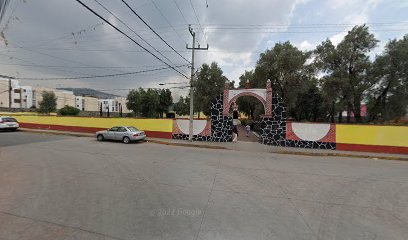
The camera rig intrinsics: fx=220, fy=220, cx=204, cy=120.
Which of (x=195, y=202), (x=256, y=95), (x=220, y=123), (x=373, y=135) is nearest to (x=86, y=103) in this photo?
(x=220, y=123)

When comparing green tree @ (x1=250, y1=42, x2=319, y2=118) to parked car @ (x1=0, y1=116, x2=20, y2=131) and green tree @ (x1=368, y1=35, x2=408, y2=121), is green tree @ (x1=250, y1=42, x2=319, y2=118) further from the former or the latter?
parked car @ (x1=0, y1=116, x2=20, y2=131)

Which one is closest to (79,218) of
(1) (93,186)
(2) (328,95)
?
(1) (93,186)

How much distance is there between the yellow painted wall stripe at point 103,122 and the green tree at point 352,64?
1603cm

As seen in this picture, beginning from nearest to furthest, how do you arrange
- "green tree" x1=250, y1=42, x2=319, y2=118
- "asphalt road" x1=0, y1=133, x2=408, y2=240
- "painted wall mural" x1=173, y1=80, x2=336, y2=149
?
"asphalt road" x1=0, y1=133, x2=408, y2=240
"painted wall mural" x1=173, y1=80, x2=336, y2=149
"green tree" x1=250, y1=42, x2=319, y2=118

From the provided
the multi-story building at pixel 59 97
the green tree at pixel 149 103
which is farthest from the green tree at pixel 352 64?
the multi-story building at pixel 59 97

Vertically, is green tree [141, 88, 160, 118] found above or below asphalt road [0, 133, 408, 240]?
above

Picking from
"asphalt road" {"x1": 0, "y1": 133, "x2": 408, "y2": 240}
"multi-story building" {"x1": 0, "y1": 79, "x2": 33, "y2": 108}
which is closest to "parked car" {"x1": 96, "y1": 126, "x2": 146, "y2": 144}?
"asphalt road" {"x1": 0, "y1": 133, "x2": 408, "y2": 240}

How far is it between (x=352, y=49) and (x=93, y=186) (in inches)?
935

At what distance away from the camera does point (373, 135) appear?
1473 centimetres

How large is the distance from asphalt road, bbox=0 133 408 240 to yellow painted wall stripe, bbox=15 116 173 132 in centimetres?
1025

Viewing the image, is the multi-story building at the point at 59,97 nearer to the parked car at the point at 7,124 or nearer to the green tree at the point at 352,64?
the parked car at the point at 7,124

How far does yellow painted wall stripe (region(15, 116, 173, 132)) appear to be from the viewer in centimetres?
1922

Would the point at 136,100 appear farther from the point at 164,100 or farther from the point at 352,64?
the point at 352,64

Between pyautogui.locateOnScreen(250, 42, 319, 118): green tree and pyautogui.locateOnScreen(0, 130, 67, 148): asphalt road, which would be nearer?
pyautogui.locateOnScreen(0, 130, 67, 148): asphalt road
